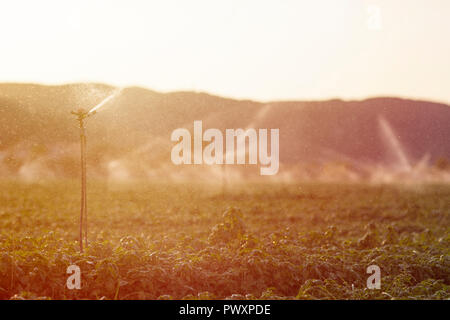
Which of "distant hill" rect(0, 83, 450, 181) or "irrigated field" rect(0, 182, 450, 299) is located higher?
"distant hill" rect(0, 83, 450, 181)

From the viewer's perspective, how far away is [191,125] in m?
89.7

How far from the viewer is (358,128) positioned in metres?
97.6

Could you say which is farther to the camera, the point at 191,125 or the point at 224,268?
the point at 191,125

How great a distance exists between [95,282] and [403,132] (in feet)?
347

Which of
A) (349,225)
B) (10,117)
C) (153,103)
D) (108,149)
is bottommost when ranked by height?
(349,225)

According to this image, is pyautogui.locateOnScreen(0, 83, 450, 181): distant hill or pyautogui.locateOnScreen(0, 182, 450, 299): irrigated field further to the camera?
pyautogui.locateOnScreen(0, 83, 450, 181): distant hill

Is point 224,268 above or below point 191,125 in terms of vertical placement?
below

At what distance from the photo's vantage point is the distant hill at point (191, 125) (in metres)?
60.0

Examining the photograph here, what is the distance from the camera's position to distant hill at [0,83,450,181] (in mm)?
60031

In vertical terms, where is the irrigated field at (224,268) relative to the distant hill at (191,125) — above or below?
below

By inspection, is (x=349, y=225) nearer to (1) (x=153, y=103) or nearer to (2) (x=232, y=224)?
(2) (x=232, y=224)

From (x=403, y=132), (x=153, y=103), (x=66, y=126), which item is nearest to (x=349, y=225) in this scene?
(x=66, y=126)

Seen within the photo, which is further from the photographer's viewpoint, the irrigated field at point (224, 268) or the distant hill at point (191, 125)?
the distant hill at point (191, 125)
